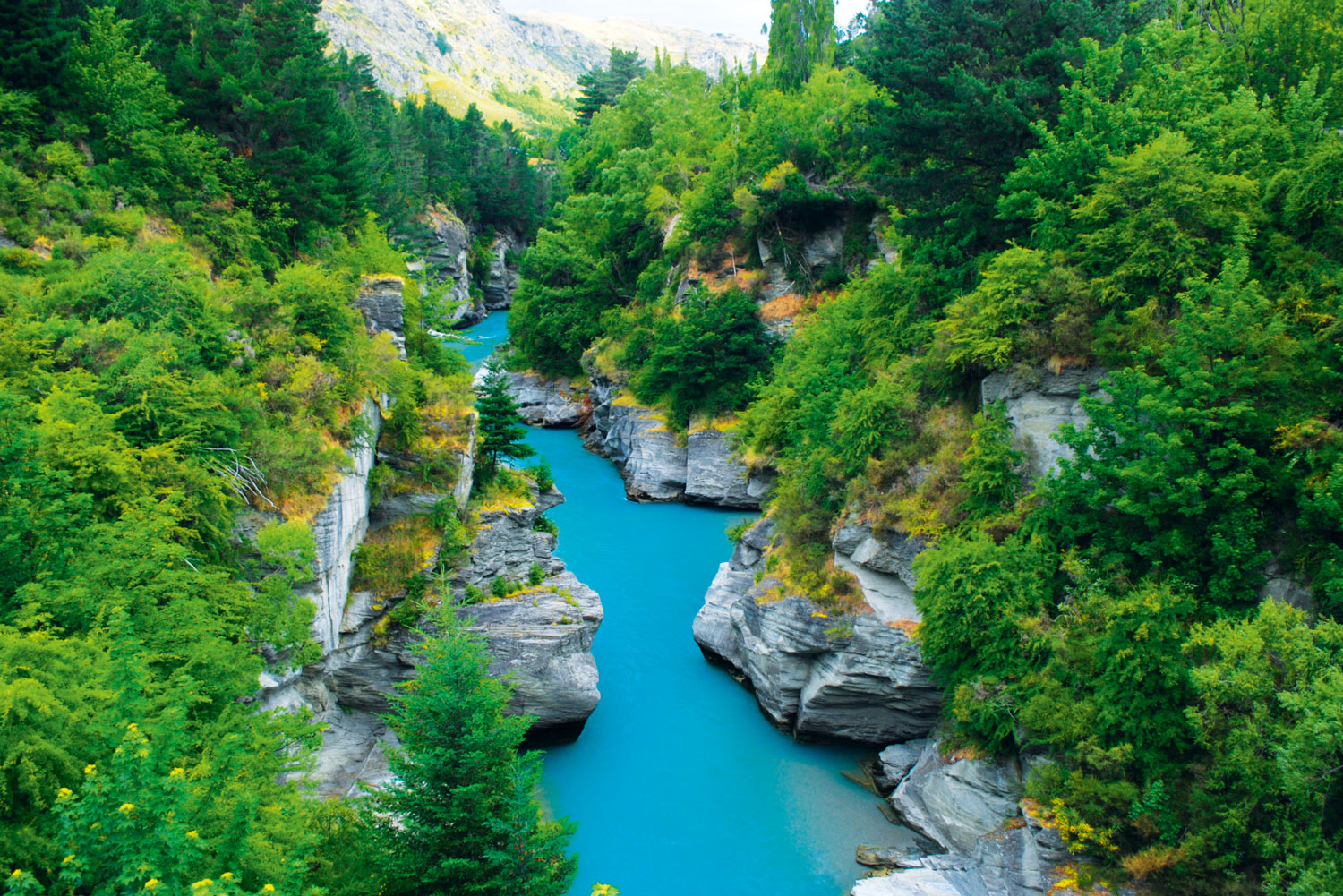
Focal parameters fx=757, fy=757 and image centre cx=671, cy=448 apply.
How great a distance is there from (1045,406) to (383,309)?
56.6 ft

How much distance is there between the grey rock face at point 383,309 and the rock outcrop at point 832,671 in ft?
40.3

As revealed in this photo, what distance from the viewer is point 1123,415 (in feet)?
44.5

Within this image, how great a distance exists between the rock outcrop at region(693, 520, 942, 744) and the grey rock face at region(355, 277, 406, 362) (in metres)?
12.3

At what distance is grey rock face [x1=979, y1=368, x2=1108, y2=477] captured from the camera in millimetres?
15609

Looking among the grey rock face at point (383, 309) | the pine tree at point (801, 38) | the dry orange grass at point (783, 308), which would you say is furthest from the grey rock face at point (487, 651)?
the pine tree at point (801, 38)

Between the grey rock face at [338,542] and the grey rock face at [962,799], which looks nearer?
the grey rock face at [962,799]

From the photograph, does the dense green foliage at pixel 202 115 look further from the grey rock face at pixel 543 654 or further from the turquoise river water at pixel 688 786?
the turquoise river water at pixel 688 786

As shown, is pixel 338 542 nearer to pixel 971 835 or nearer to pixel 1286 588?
pixel 971 835

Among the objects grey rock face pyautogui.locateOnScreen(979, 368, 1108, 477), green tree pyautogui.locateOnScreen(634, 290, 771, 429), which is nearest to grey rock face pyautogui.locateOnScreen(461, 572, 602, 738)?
grey rock face pyautogui.locateOnScreen(979, 368, 1108, 477)

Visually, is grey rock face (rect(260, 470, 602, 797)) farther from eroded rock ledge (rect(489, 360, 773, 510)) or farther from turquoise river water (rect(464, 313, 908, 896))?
eroded rock ledge (rect(489, 360, 773, 510))

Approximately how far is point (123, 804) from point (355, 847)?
4427mm

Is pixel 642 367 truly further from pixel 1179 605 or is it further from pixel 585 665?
pixel 1179 605

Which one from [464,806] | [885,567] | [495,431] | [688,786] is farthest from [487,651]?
[885,567]

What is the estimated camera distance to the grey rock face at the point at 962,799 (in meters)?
13.8
